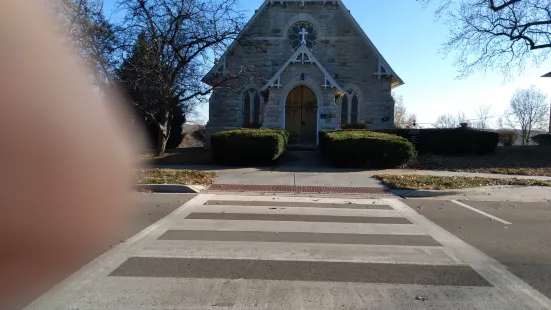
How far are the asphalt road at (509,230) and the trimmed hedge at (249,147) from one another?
6371mm

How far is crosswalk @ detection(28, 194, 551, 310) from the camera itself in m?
3.97

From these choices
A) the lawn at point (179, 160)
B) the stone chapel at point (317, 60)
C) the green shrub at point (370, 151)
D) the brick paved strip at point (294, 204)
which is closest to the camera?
the brick paved strip at point (294, 204)

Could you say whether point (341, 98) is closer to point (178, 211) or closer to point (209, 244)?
point (178, 211)

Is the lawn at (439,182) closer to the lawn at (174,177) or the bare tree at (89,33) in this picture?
the lawn at (174,177)

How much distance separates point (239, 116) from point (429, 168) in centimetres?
1095

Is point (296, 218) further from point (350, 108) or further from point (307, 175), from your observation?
point (350, 108)

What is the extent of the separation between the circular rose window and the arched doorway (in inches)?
130

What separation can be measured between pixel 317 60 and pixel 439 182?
11566 mm

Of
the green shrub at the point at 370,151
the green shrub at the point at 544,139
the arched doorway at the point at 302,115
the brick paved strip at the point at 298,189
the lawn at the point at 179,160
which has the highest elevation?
the arched doorway at the point at 302,115

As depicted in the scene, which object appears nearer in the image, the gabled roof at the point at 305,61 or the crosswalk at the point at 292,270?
the crosswalk at the point at 292,270

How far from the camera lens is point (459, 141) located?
61.9 feet

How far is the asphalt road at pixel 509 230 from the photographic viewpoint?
502 cm

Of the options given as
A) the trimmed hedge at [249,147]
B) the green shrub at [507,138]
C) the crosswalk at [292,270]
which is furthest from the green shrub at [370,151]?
the green shrub at [507,138]

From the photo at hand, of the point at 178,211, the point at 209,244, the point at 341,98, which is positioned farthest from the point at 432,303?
the point at 341,98
